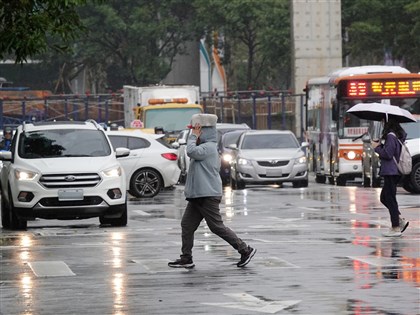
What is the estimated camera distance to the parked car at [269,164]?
127ft

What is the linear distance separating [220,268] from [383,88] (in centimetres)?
2335

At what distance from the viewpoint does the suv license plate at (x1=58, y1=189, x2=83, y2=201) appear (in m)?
23.1

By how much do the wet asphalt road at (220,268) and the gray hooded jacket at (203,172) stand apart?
823 mm

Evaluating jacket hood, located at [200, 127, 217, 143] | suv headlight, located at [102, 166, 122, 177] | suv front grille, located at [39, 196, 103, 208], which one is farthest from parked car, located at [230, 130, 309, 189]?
jacket hood, located at [200, 127, 217, 143]

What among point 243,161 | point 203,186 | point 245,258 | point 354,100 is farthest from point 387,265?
point 354,100

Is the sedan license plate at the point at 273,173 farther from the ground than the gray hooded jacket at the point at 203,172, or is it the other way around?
the gray hooded jacket at the point at 203,172

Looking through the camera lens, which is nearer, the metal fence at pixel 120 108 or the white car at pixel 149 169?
the white car at pixel 149 169

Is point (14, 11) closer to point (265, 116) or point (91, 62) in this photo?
point (265, 116)

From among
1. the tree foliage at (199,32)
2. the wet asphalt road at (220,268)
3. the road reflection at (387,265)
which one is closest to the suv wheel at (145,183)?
the wet asphalt road at (220,268)

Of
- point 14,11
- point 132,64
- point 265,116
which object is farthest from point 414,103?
point 132,64

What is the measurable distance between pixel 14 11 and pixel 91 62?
62.7m

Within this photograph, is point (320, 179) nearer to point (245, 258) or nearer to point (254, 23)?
point (245, 258)

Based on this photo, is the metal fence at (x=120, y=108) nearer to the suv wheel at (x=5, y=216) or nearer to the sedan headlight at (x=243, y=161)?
the sedan headlight at (x=243, y=161)

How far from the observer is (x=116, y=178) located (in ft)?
77.0
